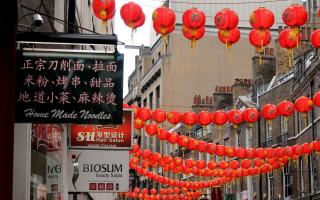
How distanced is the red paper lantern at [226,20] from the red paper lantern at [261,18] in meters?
0.39

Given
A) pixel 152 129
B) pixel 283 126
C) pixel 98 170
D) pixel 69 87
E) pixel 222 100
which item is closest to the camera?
pixel 69 87

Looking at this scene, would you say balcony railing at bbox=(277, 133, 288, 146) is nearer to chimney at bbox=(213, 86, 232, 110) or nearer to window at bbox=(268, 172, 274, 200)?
window at bbox=(268, 172, 274, 200)

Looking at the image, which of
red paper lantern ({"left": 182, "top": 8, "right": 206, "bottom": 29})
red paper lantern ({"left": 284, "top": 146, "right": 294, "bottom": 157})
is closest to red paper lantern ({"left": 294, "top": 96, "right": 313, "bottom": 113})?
red paper lantern ({"left": 284, "top": 146, "right": 294, "bottom": 157})

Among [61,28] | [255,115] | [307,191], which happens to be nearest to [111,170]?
[61,28]

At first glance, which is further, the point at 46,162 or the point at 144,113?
the point at 144,113

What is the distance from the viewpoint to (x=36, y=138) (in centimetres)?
991

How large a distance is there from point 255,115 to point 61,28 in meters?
10.6

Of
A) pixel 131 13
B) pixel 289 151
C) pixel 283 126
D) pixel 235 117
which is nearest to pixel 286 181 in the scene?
pixel 283 126

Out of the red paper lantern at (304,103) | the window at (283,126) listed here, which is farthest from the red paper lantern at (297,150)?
the window at (283,126)

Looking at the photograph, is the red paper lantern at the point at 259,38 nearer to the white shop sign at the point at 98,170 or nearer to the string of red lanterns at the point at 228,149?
the white shop sign at the point at 98,170

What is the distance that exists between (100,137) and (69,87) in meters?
6.59

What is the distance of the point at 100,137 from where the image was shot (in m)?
14.5

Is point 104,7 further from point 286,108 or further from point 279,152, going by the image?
point 279,152

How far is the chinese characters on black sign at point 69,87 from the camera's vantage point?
7836mm
